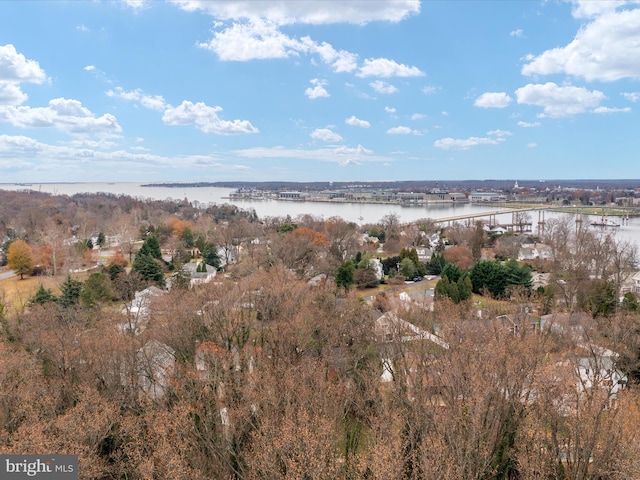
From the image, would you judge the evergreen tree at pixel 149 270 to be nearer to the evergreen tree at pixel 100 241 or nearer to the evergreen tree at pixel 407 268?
the evergreen tree at pixel 407 268

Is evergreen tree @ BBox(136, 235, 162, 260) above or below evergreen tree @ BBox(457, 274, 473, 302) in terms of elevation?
above

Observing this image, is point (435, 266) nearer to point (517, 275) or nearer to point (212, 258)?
point (517, 275)

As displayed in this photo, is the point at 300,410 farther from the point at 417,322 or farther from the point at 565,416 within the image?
the point at 417,322

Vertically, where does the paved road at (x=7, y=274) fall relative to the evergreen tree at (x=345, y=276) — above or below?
below

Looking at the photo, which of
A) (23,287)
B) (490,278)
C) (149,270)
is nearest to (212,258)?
(149,270)

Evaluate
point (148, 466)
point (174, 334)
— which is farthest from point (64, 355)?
point (148, 466)

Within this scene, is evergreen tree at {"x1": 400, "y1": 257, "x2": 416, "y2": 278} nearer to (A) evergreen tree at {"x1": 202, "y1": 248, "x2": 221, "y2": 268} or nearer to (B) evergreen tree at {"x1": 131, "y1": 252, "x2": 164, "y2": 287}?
(A) evergreen tree at {"x1": 202, "y1": 248, "x2": 221, "y2": 268}

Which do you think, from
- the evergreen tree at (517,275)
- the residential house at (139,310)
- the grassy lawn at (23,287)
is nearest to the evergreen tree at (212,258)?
the residential house at (139,310)

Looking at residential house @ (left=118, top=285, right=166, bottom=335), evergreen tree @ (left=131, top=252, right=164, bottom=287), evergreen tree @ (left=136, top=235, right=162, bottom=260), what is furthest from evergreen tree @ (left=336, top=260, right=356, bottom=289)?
evergreen tree @ (left=136, top=235, right=162, bottom=260)
